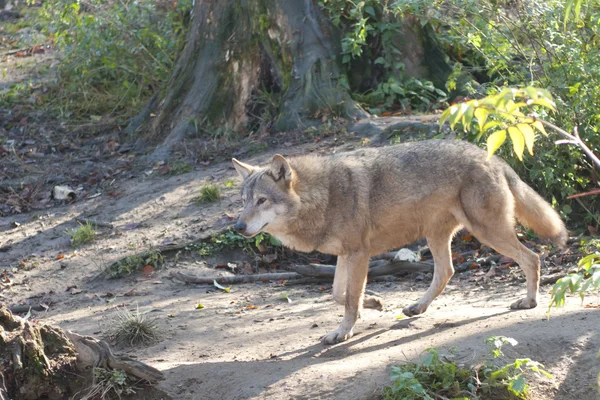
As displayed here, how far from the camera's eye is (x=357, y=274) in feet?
22.3

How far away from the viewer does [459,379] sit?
5488mm

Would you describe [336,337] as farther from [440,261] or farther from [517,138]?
[517,138]

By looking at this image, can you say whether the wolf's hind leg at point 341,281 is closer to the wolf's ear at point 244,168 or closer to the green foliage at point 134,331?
the wolf's ear at point 244,168

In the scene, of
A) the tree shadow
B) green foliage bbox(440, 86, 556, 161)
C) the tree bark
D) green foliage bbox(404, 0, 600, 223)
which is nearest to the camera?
green foliage bbox(440, 86, 556, 161)

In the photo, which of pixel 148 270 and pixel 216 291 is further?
pixel 148 270

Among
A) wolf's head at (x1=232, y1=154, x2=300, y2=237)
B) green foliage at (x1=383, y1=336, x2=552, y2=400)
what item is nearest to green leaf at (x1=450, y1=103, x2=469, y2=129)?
green foliage at (x1=383, y1=336, x2=552, y2=400)

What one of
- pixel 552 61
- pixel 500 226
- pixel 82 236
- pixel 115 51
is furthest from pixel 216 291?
pixel 115 51

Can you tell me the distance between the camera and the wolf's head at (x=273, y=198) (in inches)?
273

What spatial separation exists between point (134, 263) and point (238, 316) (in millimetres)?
2194

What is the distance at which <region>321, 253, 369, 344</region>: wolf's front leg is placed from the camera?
670 cm

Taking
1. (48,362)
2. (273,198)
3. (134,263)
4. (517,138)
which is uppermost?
(517,138)

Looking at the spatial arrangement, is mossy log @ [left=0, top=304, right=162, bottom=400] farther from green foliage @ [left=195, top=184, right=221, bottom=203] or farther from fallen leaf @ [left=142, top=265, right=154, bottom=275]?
green foliage @ [left=195, top=184, right=221, bottom=203]

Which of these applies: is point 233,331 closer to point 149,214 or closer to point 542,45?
point 149,214

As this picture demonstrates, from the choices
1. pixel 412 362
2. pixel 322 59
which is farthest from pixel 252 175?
pixel 322 59
